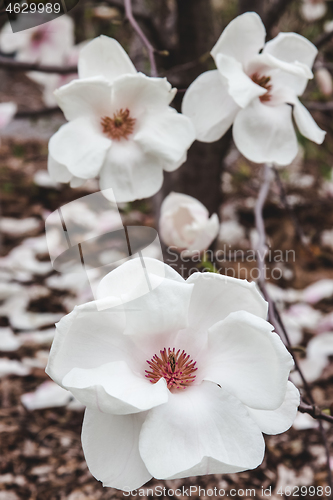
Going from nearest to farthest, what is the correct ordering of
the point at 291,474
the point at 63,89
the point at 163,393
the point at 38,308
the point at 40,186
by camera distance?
1. the point at 163,393
2. the point at 63,89
3. the point at 291,474
4. the point at 38,308
5. the point at 40,186

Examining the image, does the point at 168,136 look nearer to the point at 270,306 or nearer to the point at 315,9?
the point at 270,306

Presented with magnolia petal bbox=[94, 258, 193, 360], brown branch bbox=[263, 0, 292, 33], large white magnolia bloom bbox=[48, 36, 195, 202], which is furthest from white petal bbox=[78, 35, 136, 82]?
brown branch bbox=[263, 0, 292, 33]

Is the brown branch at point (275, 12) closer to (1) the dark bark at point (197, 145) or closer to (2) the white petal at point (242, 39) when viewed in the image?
(1) the dark bark at point (197, 145)

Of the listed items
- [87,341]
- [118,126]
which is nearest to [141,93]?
[118,126]

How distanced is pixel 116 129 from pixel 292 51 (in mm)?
220

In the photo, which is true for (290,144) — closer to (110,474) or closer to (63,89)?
(63,89)

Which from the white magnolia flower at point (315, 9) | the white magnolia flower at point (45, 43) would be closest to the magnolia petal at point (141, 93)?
the white magnolia flower at point (45, 43)

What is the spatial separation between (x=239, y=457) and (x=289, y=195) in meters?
1.72

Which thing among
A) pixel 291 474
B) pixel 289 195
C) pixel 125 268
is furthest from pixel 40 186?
pixel 125 268

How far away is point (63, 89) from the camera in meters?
0.42

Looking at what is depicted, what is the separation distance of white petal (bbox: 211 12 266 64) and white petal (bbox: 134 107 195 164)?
8cm

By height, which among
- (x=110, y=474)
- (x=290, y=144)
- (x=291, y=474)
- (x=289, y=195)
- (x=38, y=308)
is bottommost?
(x=289, y=195)

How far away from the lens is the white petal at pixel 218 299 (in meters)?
0.34

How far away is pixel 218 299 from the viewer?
1.16ft
